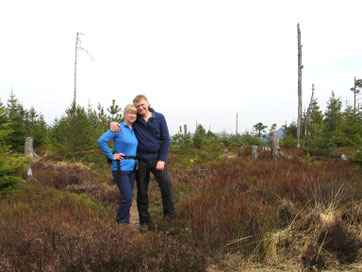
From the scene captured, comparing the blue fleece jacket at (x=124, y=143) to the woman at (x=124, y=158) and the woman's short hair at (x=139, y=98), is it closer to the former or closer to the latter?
the woman at (x=124, y=158)

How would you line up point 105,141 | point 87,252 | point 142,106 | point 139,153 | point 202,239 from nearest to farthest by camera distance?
point 87,252, point 202,239, point 105,141, point 142,106, point 139,153

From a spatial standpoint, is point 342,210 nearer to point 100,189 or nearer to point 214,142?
point 100,189

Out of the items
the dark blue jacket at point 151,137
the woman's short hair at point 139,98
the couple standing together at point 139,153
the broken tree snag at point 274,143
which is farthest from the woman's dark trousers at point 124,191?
the broken tree snag at point 274,143

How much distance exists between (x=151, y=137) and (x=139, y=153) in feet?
1.02

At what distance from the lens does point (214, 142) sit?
32.6ft

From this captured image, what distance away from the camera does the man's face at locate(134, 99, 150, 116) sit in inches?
135

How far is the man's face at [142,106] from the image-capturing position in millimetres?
3420

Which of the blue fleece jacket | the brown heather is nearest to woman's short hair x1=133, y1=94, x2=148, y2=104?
the blue fleece jacket

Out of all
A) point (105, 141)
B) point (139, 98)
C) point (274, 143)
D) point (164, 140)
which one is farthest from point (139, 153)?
point (274, 143)

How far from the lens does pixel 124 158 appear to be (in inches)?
130

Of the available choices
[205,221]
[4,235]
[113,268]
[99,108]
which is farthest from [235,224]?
[99,108]

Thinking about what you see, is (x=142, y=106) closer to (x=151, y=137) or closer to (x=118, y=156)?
(x=151, y=137)

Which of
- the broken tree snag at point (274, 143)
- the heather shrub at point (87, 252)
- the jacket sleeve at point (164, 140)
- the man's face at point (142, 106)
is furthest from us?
the broken tree snag at point (274, 143)

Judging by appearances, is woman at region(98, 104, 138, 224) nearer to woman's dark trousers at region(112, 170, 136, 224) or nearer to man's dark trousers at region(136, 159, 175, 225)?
woman's dark trousers at region(112, 170, 136, 224)
